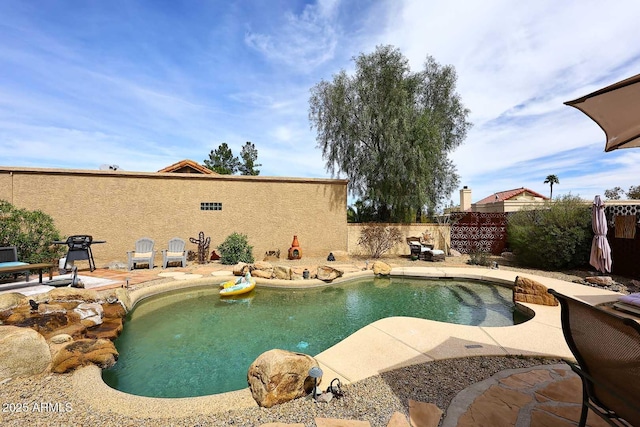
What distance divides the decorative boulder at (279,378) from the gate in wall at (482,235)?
1212 cm

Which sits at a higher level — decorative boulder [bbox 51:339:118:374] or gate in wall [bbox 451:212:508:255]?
gate in wall [bbox 451:212:508:255]

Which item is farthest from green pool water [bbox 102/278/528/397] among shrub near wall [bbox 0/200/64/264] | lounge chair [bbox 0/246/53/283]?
shrub near wall [bbox 0/200/64/264]

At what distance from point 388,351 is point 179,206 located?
29.6 feet

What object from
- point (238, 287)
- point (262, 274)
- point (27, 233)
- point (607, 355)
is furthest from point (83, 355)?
point (27, 233)

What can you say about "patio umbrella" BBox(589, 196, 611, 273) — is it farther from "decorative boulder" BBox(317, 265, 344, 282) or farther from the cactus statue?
the cactus statue

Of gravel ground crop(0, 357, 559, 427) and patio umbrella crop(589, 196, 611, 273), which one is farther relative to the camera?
patio umbrella crop(589, 196, 611, 273)

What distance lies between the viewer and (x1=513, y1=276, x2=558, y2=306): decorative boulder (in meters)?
5.20

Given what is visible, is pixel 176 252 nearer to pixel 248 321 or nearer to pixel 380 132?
pixel 248 321

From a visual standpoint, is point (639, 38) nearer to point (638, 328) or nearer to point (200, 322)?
point (638, 328)

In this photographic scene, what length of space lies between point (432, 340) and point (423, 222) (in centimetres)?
1021

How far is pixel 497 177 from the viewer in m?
25.3

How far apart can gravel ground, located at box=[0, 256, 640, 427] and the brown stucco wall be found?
24.7ft

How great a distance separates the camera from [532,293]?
5.29m

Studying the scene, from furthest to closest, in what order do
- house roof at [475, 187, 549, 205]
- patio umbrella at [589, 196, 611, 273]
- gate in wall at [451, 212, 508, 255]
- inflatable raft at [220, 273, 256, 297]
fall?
house roof at [475, 187, 549, 205] → gate in wall at [451, 212, 508, 255] → patio umbrella at [589, 196, 611, 273] → inflatable raft at [220, 273, 256, 297]
